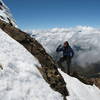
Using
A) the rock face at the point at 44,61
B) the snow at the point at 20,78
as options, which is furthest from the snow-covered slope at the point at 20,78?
the rock face at the point at 44,61

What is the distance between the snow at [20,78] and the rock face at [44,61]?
0.88 meters

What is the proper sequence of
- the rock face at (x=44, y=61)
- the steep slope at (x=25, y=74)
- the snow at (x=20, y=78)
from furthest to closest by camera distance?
the rock face at (x=44, y=61) → the steep slope at (x=25, y=74) → the snow at (x=20, y=78)

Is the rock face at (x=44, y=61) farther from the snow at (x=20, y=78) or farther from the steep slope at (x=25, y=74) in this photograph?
the snow at (x=20, y=78)

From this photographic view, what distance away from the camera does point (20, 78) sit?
512 inches

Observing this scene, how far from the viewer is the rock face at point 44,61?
1561 cm

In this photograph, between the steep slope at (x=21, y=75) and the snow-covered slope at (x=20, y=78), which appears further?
the steep slope at (x=21, y=75)

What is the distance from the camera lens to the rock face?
51.2 ft

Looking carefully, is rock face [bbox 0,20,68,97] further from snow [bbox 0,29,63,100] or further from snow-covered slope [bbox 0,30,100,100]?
snow [bbox 0,29,63,100]

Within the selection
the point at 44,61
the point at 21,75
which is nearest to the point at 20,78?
the point at 21,75

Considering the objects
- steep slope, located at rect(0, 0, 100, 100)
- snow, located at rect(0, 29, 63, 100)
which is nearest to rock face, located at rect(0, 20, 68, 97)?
steep slope, located at rect(0, 0, 100, 100)

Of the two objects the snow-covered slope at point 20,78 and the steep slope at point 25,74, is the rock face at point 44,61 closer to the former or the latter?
the steep slope at point 25,74

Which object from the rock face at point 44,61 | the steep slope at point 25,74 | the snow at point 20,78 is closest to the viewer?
the snow at point 20,78

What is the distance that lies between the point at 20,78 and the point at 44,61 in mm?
5001

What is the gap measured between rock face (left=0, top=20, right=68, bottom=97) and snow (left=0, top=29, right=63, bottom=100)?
0.88 m
